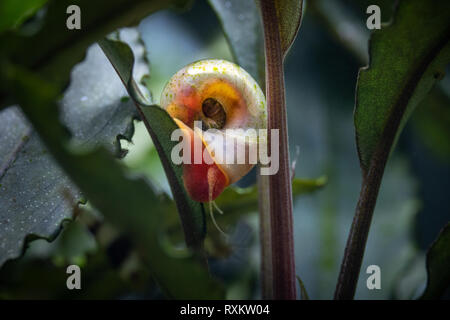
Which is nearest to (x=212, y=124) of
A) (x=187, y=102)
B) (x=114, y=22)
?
(x=187, y=102)

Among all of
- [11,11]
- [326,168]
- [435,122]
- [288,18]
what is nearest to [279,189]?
[288,18]

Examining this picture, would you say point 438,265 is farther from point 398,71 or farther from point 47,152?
point 47,152

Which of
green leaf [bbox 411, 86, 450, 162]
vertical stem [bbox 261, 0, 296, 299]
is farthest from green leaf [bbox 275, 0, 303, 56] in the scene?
green leaf [bbox 411, 86, 450, 162]

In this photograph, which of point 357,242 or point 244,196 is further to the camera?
point 244,196

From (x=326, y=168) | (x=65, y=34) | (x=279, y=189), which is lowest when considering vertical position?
(x=326, y=168)

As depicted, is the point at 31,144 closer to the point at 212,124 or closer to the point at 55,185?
the point at 55,185

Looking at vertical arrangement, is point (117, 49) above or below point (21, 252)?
above

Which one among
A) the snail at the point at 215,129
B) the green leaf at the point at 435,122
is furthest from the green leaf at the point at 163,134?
the green leaf at the point at 435,122
